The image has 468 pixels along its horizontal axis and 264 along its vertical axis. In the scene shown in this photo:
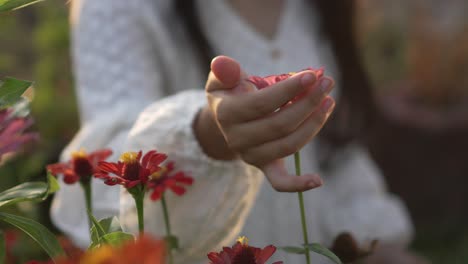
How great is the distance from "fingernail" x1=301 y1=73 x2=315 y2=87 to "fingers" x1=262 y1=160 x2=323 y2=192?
47 millimetres

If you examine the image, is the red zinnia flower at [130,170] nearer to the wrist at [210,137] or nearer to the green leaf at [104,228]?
the green leaf at [104,228]

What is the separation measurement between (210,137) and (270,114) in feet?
0.61

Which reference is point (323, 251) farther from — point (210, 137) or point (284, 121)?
point (210, 137)

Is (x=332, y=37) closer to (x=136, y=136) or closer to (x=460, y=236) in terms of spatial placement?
(x=136, y=136)

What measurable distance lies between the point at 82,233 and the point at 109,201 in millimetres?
98

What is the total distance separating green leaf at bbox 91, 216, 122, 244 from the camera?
0.97ft

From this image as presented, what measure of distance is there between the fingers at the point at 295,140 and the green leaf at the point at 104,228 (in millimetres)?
97

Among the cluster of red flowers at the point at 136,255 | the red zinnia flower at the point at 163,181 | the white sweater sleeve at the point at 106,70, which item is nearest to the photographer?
the cluster of red flowers at the point at 136,255

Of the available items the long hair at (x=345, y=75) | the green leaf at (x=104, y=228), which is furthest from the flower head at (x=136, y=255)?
the long hair at (x=345, y=75)

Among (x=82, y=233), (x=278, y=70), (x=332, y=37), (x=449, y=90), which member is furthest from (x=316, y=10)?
(x=449, y=90)

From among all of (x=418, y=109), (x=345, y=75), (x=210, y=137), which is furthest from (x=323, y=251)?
(x=418, y=109)

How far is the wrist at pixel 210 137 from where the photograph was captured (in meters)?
→ 0.54

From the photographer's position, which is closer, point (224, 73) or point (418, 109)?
point (224, 73)

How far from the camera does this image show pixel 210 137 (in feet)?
1.85
